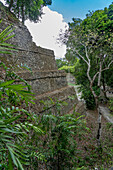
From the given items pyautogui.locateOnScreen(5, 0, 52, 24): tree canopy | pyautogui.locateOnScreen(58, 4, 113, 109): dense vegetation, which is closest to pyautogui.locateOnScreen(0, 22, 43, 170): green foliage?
pyautogui.locateOnScreen(58, 4, 113, 109): dense vegetation

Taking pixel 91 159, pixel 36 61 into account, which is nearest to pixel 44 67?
pixel 36 61

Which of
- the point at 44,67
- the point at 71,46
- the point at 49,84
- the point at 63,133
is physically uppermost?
the point at 71,46

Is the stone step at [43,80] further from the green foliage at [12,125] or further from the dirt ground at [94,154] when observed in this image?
the dirt ground at [94,154]

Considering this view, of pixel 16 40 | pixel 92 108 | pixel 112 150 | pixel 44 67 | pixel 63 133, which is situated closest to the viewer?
pixel 63 133

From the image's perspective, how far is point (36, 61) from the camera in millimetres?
3787

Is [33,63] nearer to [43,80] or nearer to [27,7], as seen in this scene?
[43,80]

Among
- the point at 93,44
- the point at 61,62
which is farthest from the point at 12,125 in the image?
the point at 61,62

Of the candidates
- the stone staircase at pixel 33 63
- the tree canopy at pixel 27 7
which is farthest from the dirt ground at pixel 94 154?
the tree canopy at pixel 27 7

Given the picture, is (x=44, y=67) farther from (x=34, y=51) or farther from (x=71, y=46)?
(x=71, y=46)

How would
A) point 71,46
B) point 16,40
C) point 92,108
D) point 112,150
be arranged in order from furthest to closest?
point 92,108 < point 71,46 < point 112,150 < point 16,40

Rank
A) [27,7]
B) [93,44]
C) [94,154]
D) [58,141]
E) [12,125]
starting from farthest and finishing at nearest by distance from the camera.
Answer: [93,44]
[27,7]
[94,154]
[58,141]
[12,125]

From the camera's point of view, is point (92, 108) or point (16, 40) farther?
point (92, 108)

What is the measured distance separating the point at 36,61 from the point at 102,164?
4.05 metres

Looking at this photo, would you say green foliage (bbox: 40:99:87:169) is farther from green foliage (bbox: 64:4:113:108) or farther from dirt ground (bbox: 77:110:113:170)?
green foliage (bbox: 64:4:113:108)
